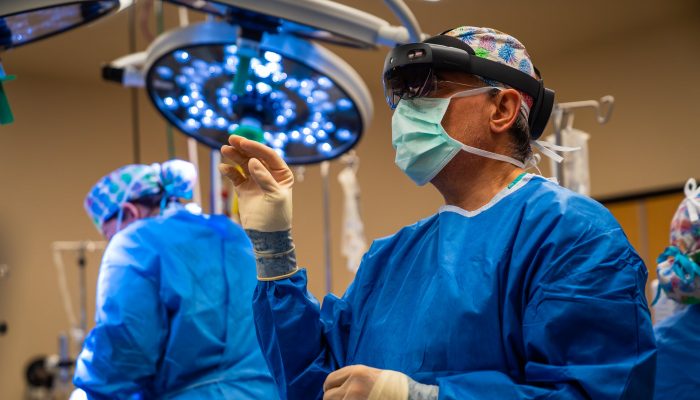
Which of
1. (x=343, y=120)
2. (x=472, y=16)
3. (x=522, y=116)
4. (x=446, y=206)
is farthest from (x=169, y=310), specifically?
(x=472, y=16)

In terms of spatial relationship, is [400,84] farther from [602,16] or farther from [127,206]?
[602,16]

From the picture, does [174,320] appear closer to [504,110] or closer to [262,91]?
[262,91]

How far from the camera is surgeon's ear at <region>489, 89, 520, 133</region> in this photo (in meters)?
1.44

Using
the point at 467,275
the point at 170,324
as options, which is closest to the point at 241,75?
the point at 170,324

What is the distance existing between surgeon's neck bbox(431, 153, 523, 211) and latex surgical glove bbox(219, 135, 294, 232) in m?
0.28

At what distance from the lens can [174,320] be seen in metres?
2.33

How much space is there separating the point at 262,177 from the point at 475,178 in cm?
37

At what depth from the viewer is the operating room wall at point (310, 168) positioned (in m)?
4.74

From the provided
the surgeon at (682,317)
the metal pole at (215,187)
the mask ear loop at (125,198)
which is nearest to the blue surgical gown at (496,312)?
the surgeon at (682,317)

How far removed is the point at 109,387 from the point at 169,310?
263 millimetres

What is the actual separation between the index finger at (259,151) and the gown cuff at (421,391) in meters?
0.47

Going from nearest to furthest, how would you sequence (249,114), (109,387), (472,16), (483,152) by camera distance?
(483,152) → (109,387) → (249,114) → (472,16)

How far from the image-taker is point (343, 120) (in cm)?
248

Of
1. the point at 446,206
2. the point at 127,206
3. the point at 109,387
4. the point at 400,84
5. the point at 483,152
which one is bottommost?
the point at 109,387
